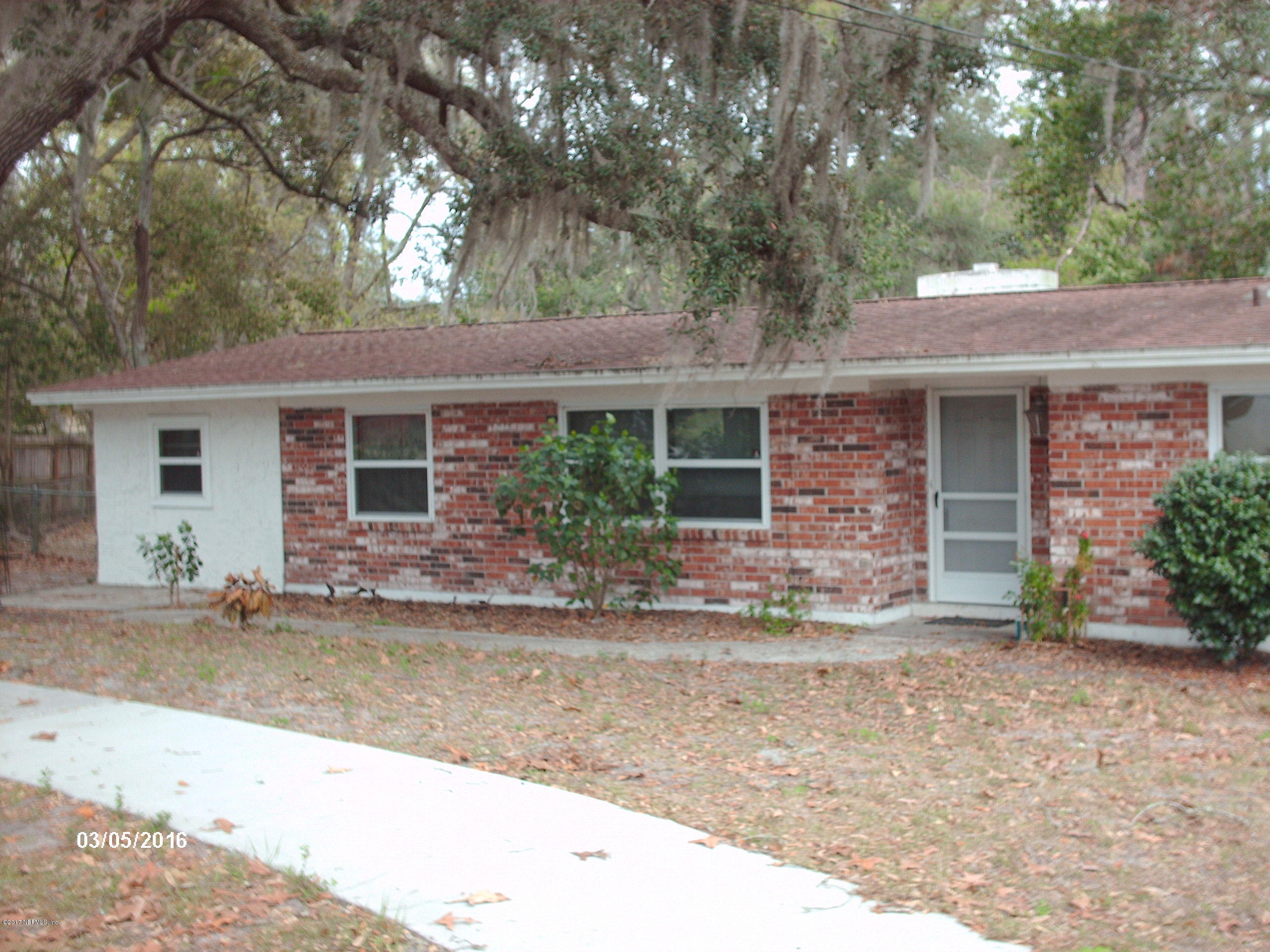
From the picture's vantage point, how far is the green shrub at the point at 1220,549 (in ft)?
29.3

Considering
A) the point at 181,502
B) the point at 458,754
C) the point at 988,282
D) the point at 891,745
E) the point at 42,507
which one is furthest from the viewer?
the point at 42,507

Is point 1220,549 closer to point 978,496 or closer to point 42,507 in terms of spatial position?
point 978,496

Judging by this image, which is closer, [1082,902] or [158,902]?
[158,902]

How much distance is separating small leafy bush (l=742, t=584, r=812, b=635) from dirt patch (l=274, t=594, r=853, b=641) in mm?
80

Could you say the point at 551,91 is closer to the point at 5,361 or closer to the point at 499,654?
the point at 499,654

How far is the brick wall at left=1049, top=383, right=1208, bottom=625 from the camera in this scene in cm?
1017

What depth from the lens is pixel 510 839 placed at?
5441 mm

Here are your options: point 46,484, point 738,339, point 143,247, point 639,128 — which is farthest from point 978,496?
point 46,484

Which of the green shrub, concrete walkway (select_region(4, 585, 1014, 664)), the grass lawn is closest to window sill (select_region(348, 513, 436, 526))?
concrete walkway (select_region(4, 585, 1014, 664))

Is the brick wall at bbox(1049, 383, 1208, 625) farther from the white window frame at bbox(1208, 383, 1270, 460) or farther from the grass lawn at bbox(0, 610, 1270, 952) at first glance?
the grass lawn at bbox(0, 610, 1270, 952)

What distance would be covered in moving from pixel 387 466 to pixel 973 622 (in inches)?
261

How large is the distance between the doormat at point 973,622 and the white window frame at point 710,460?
1.86 meters

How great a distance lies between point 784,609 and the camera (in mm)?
11750

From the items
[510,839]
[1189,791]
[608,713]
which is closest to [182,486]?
[608,713]
